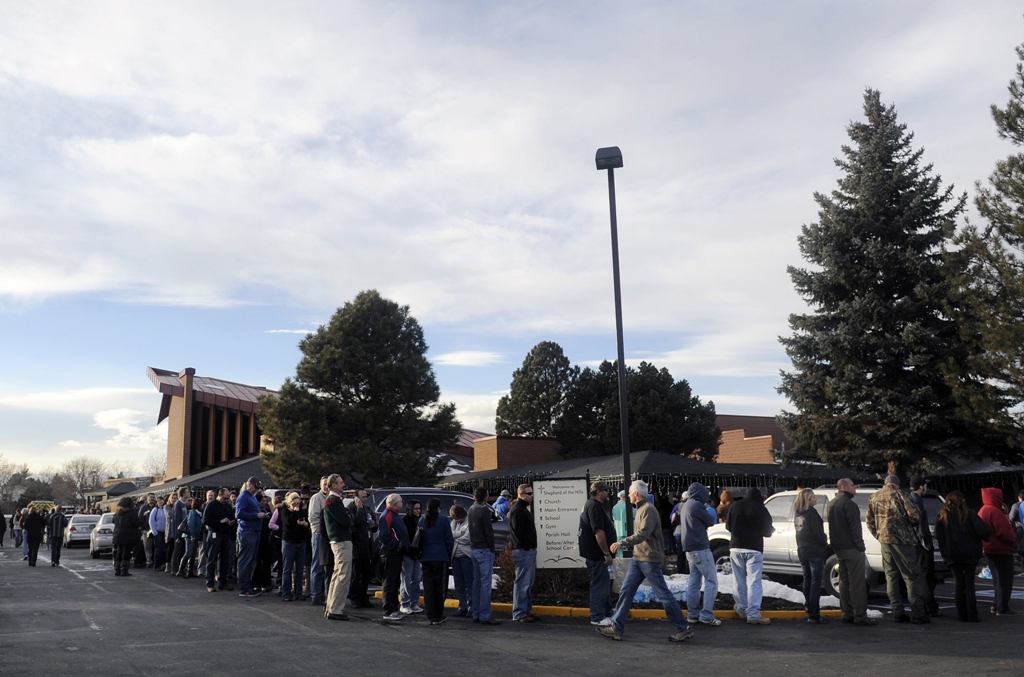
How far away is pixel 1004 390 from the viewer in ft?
86.6

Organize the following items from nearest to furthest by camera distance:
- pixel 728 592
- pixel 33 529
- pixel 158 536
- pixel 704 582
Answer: pixel 704 582 < pixel 728 592 < pixel 158 536 < pixel 33 529

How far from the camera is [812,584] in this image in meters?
11.4

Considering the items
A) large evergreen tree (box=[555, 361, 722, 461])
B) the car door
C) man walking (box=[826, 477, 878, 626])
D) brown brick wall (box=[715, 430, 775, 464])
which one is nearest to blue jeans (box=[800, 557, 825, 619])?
man walking (box=[826, 477, 878, 626])

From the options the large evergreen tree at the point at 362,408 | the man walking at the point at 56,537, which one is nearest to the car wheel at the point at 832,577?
the man walking at the point at 56,537

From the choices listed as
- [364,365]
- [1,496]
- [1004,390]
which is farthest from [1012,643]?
[1,496]

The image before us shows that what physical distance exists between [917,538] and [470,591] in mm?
5987

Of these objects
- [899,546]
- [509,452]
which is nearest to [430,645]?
[899,546]

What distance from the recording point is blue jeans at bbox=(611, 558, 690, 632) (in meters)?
9.71

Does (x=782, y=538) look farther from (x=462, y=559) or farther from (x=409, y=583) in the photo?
(x=409, y=583)

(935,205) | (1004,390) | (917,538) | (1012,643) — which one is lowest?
(1012,643)

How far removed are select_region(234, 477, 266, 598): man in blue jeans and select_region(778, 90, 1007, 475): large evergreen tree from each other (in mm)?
20703

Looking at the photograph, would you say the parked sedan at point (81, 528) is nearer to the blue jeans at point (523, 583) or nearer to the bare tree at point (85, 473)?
the blue jeans at point (523, 583)

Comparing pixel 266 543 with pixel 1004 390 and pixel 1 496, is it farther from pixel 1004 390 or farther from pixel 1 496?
pixel 1 496

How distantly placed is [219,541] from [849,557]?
10099mm
